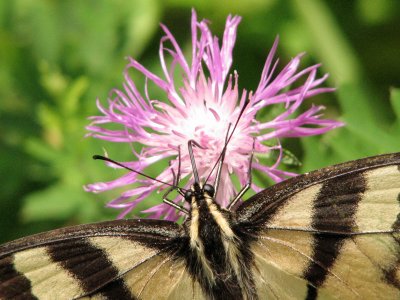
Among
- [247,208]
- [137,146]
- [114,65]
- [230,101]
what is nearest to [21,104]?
[114,65]

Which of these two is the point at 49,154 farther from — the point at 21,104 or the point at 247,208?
the point at 247,208

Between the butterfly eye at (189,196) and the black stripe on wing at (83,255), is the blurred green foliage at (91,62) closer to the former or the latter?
the butterfly eye at (189,196)

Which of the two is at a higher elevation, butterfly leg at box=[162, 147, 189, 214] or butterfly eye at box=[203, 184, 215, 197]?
butterfly eye at box=[203, 184, 215, 197]

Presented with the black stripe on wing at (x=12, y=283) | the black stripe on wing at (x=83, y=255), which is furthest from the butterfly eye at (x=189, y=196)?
the black stripe on wing at (x=12, y=283)

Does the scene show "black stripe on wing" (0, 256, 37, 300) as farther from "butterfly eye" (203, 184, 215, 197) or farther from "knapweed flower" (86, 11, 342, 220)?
"butterfly eye" (203, 184, 215, 197)

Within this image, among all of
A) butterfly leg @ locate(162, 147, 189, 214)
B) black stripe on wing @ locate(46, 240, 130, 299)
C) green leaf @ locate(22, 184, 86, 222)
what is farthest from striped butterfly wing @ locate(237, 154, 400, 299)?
green leaf @ locate(22, 184, 86, 222)

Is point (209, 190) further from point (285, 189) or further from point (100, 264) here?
point (100, 264)

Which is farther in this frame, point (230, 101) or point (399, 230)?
point (230, 101)
